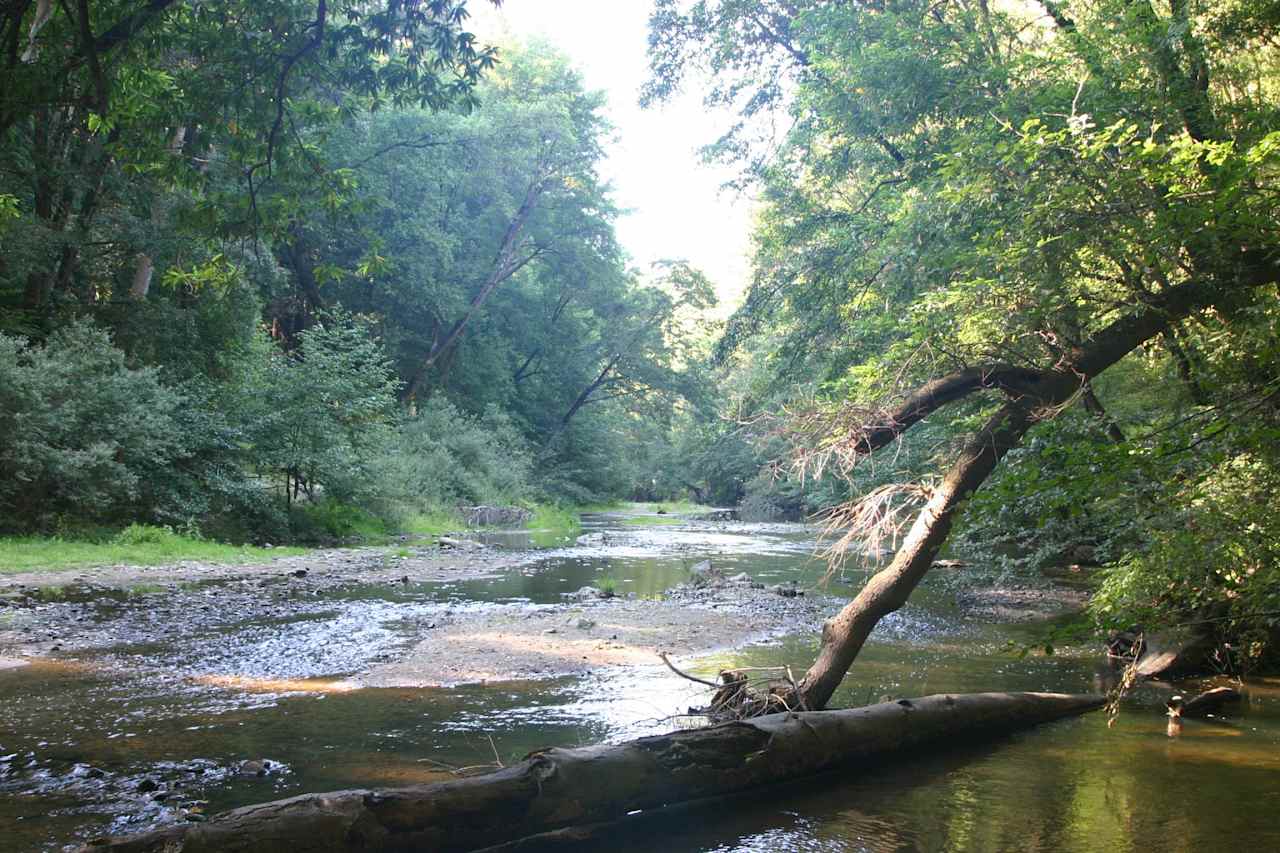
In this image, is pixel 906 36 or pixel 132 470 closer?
pixel 906 36

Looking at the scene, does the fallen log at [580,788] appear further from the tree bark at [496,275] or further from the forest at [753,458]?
the tree bark at [496,275]

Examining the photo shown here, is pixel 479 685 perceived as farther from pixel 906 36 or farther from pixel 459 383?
pixel 459 383

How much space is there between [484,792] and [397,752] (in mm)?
2014

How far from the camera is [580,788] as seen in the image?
200 inches

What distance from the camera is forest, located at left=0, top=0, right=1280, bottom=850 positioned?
5840 millimetres

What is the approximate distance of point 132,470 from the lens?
17375 millimetres

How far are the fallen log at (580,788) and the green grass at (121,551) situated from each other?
38.7 feet

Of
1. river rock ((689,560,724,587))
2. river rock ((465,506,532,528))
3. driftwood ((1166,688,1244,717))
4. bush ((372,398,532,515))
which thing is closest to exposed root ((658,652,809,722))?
driftwood ((1166,688,1244,717))

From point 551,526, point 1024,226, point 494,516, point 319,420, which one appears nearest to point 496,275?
point 551,526

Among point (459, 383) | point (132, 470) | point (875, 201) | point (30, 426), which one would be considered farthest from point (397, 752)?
point (459, 383)

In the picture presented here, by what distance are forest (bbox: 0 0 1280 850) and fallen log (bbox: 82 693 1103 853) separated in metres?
0.03

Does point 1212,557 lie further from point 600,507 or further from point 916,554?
point 600,507

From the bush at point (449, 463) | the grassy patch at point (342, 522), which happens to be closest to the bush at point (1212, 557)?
the grassy patch at point (342, 522)

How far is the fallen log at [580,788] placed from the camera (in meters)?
4.07
